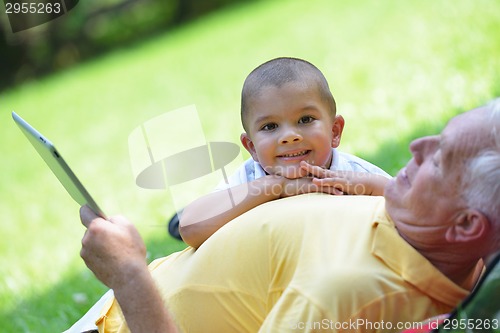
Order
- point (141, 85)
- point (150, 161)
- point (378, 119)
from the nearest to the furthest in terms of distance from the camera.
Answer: point (150, 161), point (378, 119), point (141, 85)

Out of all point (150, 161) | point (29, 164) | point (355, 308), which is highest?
point (150, 161)

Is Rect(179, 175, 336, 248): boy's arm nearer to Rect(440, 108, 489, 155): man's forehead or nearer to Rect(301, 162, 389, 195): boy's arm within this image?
Rect(301, 162, 389, 195): boy's arm

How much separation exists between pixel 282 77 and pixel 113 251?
0.90 m

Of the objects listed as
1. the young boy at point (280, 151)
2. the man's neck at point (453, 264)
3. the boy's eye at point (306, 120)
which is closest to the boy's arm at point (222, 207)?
the young boy at point (280, 151)

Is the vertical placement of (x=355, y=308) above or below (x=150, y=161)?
below

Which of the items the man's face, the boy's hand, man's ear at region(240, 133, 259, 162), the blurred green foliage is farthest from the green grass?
the man's face

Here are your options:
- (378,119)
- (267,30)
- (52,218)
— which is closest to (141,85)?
(267,30)

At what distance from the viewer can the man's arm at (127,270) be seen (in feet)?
6.86

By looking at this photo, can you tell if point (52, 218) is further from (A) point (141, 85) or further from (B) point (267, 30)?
(B) point (267, 30)

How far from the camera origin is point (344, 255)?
208cm

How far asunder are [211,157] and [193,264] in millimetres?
971

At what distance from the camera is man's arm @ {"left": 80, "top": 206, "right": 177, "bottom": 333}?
6.86 feet

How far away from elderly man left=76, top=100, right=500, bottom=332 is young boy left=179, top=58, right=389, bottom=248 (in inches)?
7.2

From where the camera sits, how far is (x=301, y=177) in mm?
2568
